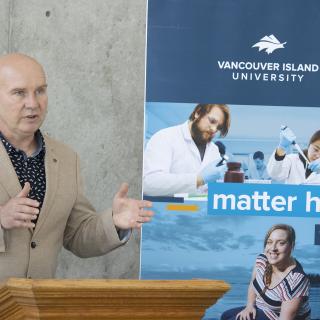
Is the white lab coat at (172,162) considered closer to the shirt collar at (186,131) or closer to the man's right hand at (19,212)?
the shirt collar at (186,131)

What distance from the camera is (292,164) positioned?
483 centimetres

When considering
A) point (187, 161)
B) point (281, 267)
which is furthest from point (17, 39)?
point (281, 267)

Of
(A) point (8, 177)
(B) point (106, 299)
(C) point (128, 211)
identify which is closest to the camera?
(B) point (106, 299)

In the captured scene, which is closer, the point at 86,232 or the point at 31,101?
the point at 31,101

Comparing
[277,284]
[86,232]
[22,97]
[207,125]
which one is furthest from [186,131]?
[22,97]

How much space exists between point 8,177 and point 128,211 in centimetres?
47

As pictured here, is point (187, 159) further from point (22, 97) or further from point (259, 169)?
point (22, 97)

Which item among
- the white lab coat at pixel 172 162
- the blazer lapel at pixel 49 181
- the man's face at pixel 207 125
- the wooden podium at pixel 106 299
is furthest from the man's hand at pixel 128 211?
the man's face at pixel 207 125

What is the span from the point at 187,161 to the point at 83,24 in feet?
3.26

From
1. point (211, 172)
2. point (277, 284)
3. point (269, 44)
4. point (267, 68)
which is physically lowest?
point (277, 284)

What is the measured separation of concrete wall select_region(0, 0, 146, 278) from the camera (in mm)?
5207

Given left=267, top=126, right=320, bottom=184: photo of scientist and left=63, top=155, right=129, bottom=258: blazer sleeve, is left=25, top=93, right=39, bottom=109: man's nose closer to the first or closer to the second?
left=63, top=155, right=129, bottom=258: blazer sleeve

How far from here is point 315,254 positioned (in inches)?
190

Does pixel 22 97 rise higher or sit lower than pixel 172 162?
higher
